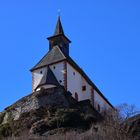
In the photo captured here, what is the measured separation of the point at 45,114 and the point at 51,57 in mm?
14351

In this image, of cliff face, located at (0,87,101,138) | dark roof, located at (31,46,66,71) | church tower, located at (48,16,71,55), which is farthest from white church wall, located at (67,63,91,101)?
church tower, located at (48,16,71,55)

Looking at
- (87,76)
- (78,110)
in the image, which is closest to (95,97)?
(87,76)

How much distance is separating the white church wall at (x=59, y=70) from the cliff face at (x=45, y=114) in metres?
4.67

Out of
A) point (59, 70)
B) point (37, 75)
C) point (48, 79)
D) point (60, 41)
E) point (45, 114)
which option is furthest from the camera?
point (60, 41)

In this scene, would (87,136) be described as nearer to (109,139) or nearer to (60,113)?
(109,139)

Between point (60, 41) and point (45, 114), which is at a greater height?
point (60, 41)

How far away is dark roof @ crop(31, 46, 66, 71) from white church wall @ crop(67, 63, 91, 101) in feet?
6.27

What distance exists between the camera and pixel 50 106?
6956 centimetres

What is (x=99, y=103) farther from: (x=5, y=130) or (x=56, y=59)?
(x=5, y=130)

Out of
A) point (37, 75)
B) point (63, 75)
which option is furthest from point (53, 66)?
point (63, 75)

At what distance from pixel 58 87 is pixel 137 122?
15.9m

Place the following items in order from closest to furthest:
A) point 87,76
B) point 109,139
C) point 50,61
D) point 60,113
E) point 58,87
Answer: point 109,139, point 60,113, point 58,87, point 50,61, point 87,76

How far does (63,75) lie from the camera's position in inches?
3039

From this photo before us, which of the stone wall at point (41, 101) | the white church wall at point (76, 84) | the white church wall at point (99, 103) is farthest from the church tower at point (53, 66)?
the white church wall at point (99, 103)
